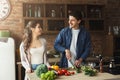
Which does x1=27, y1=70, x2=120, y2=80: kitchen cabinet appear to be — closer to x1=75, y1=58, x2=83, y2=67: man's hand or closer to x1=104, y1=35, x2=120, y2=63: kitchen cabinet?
x1=75, y1=58, x2=83, y2=67: man's hand

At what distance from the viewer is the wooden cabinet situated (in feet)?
17.2

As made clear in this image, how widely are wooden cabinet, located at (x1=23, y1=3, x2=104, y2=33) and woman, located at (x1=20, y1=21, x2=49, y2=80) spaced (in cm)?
202

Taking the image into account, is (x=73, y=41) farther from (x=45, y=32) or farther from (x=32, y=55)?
(x=45, y=32)

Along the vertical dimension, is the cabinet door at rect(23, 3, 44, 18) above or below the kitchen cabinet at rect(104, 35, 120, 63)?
above

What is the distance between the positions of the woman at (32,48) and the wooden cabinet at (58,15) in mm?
2023

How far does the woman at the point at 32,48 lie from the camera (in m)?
3.06

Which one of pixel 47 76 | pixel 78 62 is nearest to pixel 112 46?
pixel 78 62

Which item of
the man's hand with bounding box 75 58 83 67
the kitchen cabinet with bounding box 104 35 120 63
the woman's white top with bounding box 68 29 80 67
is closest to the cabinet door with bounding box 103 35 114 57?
the kitchen cabinet with bounding box 104 35 120 63

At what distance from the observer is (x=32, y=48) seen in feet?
10.3

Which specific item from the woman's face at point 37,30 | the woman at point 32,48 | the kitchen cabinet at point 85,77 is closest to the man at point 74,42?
the woman at point 32,48

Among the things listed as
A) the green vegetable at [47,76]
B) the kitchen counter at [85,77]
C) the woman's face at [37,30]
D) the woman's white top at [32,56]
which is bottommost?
the kitchen counter at [85,77]

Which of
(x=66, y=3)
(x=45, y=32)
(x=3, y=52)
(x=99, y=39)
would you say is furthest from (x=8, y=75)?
(x=99, y=39)

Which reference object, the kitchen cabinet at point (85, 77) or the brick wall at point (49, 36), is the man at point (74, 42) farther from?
the brick wall at point (49, 36)

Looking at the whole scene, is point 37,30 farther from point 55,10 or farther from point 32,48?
point 55,10
